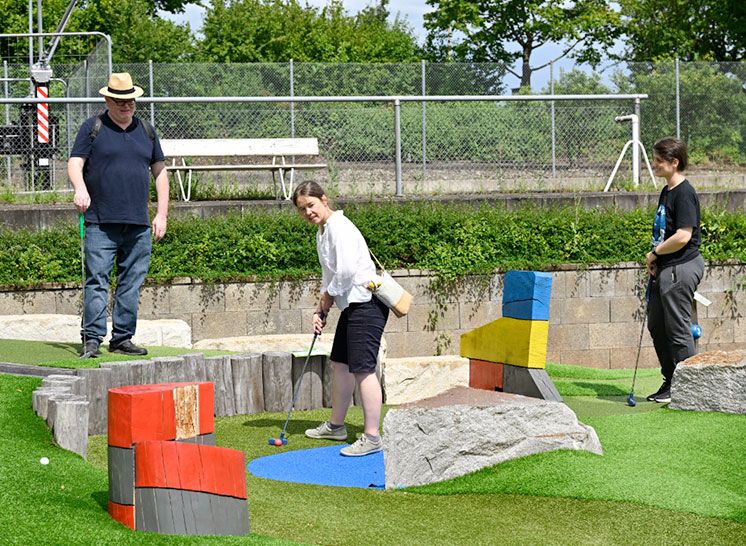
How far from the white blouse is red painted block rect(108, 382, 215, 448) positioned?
1.95m

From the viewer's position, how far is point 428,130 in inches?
627

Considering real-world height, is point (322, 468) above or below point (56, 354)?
below

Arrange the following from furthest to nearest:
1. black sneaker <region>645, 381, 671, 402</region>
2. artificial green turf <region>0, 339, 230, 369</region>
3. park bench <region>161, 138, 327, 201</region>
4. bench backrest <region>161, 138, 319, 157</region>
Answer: bench backrest <region>161, 138, 319, 157</region> < park bench <region>161, 138, 327, 201</region> < black sneaker <region>645, 381, 671, 402</region> < artificial green turf <region>0, 339, 230, 369</region>

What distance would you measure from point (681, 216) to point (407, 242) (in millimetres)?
4274

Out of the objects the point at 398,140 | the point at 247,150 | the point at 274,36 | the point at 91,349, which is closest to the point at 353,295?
→ the point at 91,349

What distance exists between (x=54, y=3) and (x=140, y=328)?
110ft

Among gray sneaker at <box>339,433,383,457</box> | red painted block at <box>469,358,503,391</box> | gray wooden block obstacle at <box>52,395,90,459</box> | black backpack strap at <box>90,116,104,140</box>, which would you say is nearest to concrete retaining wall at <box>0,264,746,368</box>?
red painted block at <box>469,358,503,391</box>

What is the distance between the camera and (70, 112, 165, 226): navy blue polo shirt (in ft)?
27.8

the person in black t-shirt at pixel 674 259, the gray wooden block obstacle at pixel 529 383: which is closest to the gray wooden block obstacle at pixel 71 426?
the gray wooden block obstacle at pixel 529 383

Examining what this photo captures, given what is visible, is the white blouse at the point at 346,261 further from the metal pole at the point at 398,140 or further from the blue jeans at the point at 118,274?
the metal pole at the point at 398,140

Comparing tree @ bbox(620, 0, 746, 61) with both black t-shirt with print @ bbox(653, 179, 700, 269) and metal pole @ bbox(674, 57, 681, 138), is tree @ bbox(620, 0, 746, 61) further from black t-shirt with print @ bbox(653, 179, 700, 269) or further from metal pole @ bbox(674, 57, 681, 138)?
black t-shirt with print @ bbox(653, 179, 700, 269)

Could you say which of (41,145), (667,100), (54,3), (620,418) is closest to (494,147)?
(667,100)

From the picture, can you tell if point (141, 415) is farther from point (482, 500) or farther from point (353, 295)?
point (353, 295)

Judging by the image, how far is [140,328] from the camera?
1061 cm
